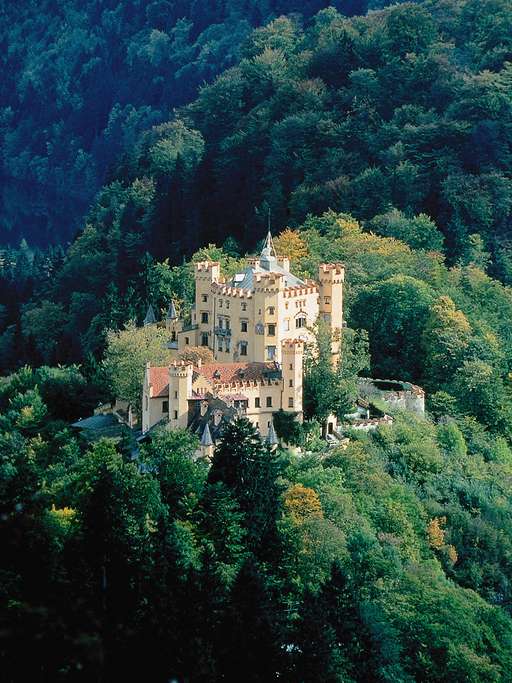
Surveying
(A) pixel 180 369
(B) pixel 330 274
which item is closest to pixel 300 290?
(B) pixel 330 274

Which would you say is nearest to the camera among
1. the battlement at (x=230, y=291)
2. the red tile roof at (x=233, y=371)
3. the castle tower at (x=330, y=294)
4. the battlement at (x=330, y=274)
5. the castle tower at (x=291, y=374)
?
the castle tower at (x=291, y=374)

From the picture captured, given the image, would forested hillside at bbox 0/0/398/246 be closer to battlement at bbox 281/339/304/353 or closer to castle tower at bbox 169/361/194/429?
battlement at bbox 281/339/304/353

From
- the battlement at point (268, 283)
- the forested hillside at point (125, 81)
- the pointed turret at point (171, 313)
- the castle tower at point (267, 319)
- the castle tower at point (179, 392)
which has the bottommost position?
the castle tower at point (179, 392)

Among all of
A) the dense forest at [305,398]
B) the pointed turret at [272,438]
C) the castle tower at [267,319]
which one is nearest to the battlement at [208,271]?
the dense forest at [305,398]

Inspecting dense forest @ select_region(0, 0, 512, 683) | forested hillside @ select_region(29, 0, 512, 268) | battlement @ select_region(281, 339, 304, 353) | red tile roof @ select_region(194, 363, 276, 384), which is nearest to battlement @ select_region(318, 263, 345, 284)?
dense forest @ select_region(0, 0, 512, 683)

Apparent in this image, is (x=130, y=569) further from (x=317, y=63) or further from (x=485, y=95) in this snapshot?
(x=317, y=63)

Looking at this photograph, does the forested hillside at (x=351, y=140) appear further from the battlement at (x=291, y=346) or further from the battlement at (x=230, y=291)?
the battlement at (x=291, y=346)
